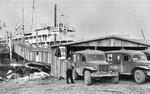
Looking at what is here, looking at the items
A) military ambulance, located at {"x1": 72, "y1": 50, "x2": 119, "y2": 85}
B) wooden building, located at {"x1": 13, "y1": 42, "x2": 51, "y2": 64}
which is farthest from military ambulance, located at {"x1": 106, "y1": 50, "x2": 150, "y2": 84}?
wooden building, located at {"x1": 13, "y1": 42, "x2": 51, "y2": 64}

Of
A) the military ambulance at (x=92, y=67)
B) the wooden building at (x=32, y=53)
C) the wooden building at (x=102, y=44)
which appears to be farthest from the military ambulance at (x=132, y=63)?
the wooden building at (x=32, y=53)

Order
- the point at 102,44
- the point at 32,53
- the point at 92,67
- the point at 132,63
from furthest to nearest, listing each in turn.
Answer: the point at 32,53, the point at 102,44, the point at 132,63, the point at 92,67

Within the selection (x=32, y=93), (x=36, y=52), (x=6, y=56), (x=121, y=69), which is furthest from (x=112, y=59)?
(x=6, y=56)

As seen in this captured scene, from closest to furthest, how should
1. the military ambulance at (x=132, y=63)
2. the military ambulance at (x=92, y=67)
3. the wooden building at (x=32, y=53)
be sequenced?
1. the military ambulance at (x=92, y=67)
2. the military ambulance at (x=132, y=63)
3. the wooden building at (x=32, y=53)

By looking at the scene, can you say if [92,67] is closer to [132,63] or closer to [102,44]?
[132,63]

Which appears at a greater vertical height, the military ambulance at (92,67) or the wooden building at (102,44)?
the wooden building at (102,44)

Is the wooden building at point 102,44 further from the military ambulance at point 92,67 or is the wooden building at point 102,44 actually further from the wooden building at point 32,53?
the wooden building at point 32,53

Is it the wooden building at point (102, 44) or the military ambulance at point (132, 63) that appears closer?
the military ambulance at point (132, 63)

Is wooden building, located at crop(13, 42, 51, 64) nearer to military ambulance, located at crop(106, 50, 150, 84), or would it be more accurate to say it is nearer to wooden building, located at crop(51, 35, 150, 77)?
wooden building, located at crop(51, 35, 150, 77)

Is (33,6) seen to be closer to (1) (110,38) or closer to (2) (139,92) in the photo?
(1) (110,38)

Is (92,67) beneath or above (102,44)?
beneath

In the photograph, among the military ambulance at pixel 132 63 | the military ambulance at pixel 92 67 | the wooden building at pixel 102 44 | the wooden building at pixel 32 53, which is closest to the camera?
the military ambulance at pixel 92 67

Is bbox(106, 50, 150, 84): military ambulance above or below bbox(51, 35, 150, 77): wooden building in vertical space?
below

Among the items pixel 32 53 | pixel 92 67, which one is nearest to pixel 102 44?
pixel 92 67
